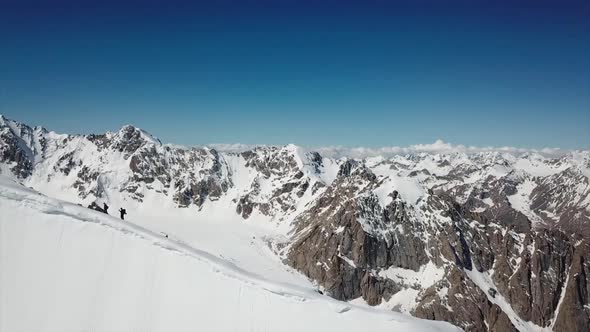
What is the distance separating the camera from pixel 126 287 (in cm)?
1340

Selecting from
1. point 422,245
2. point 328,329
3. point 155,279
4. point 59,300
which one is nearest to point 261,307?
point 328,329

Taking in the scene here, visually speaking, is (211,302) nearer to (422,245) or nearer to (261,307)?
(261,307)

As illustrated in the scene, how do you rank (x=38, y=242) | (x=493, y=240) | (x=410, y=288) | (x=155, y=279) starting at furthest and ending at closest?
(x=493, y=240), (x=410, y=288), (x=38, y=242), (x=155, y=279)

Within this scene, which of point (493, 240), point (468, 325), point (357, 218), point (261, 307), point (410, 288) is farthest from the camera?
point (493, 240)

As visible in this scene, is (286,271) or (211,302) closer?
(211,302)

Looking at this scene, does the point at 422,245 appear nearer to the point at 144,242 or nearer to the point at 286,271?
the point at 286,271

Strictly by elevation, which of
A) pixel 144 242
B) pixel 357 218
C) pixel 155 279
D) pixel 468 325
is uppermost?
pixel 357 218

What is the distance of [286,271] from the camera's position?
160 m

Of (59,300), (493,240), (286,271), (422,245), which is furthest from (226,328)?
(493,240)

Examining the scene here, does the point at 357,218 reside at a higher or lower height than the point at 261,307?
higher

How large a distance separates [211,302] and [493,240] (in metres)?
198

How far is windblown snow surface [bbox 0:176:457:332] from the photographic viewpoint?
11492 millimetres

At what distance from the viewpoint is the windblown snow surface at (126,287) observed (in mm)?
11492

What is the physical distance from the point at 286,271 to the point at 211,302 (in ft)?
500
